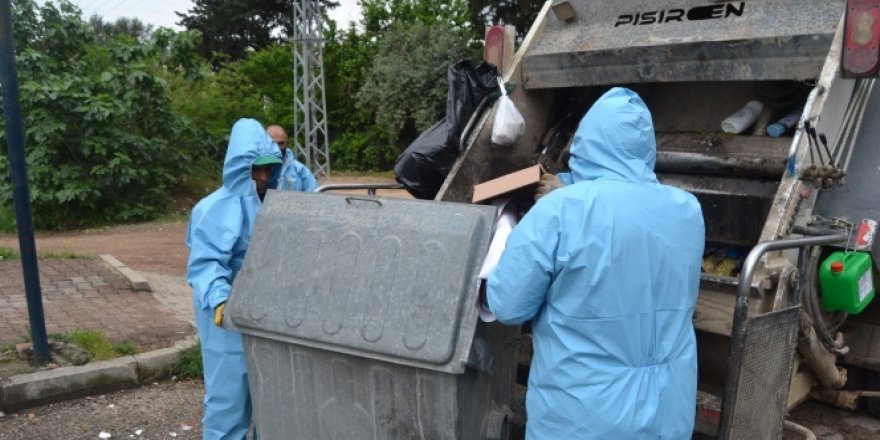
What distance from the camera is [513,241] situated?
6.36 feet

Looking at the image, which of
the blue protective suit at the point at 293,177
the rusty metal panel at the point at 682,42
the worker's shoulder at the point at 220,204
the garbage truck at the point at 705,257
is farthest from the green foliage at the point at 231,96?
the worker's shoulder at the point at 220,204

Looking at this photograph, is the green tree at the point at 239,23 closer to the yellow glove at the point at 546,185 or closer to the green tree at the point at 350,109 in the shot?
the green tree at the point at 350,109

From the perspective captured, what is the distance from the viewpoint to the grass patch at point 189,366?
4421 millimetres

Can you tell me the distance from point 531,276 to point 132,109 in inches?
440

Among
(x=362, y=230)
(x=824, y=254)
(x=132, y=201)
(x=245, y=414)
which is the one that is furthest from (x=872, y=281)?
(x=132, y=201)

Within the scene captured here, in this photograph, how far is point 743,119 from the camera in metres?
3.50

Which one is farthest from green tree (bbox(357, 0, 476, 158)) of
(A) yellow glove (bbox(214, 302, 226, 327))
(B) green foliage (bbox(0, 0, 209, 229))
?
(A) yellow glove (bbox(214, 302, 226, 327))

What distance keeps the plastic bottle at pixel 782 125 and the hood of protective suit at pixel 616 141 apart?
1656mm

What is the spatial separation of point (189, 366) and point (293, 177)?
1.60m

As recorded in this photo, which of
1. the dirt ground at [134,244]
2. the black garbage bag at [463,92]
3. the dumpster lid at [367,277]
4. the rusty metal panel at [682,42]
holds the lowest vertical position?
the dirt ground at [134,244]

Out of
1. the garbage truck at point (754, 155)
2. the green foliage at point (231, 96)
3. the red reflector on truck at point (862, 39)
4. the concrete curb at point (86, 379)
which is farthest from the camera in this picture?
the green foliage at point (231, 96)

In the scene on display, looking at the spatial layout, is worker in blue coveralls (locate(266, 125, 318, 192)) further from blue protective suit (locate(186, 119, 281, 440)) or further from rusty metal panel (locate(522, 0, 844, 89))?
rusty metal panel (locate(522, 0, 844, 89))

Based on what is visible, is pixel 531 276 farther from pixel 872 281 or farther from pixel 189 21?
pixel 189 21

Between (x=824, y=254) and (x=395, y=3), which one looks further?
(x=395, y=3)
